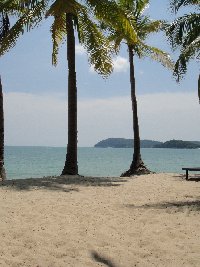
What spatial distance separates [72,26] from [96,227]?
11943mm

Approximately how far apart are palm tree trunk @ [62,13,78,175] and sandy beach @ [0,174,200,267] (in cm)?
466

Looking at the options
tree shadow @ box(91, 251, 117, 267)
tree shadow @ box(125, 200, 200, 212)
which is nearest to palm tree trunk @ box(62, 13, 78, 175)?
tree shadow @ box(125, 200, 200, 212)

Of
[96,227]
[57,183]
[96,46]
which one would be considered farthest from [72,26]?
[96,227]

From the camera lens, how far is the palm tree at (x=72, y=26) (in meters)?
17.5

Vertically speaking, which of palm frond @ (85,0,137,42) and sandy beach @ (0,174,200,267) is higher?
palm frond @ (85,0,137,42)

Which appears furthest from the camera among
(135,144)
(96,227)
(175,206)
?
(135,144)

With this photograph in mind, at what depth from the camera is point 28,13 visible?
58.6ft

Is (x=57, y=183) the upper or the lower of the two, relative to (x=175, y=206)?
upper

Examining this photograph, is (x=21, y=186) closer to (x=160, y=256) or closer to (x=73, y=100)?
(x=73, y=100)

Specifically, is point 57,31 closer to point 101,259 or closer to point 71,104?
point 71,104

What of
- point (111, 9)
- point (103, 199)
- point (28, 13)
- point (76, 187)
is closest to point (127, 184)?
point (76, 187)

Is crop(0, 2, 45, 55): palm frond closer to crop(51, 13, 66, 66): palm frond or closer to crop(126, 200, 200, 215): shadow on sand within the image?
crop(51, 13, 66, 66): palm frond

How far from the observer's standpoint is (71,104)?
18016mm

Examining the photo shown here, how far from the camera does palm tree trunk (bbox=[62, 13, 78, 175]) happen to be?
17984mm
